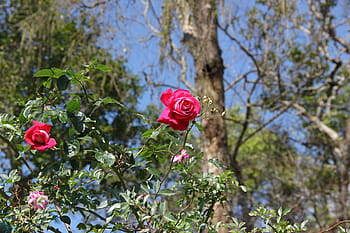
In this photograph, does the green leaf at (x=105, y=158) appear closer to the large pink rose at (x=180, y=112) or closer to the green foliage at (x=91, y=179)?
the green foliage at (x=91, y=179)

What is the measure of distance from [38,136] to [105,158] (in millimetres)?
200

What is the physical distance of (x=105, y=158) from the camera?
1159mm

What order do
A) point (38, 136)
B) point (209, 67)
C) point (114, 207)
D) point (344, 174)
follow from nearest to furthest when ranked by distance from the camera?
point (114, 207), point (38, 136), point (209, 67), point (344, 174)

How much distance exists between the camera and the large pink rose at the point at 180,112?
1170 millimetres

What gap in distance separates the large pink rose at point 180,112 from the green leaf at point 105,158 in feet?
0.53

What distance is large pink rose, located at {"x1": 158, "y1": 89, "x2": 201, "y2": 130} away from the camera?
1170 millimetres

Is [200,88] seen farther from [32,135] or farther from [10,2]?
[10,2]

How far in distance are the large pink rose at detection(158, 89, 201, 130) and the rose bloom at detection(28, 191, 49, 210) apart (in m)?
0.41

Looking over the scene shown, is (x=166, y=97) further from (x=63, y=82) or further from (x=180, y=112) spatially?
(x=63, y=82)

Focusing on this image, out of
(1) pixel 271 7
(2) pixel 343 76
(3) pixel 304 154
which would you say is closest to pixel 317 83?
(2) pixel 343 76

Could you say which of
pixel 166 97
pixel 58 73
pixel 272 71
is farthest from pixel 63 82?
pixel 272 71

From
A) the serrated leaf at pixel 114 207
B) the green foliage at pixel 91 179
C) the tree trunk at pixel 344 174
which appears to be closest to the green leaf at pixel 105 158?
the green foliage at pixel 91 179

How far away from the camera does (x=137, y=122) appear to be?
16.3 feet

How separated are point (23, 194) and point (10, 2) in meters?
4.87
